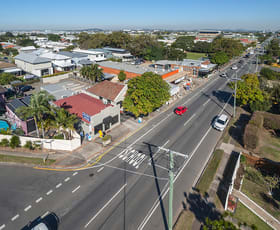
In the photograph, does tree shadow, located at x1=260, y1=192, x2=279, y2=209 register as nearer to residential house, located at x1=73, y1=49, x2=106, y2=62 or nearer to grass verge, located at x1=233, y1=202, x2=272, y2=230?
grass verge, located at x1=233, y1=202, x2=272, y2=230

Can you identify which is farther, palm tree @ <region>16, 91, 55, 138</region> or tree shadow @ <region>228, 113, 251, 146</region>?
tree shadow @ <region>228, 113, 251, 146</region>

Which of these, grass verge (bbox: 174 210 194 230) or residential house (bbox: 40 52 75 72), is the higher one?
residential house (bbox: 40 52 75 72)

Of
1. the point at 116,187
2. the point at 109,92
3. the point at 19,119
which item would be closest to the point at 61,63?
the point at 109,92

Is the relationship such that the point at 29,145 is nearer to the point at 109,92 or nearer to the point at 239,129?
the point at 109,92

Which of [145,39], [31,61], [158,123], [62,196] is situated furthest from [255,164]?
[145,39]

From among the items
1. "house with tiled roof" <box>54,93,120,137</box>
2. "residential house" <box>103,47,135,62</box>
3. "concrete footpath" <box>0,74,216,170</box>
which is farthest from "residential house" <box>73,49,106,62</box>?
"concrete footpath" <box>0,74,216,170</box>

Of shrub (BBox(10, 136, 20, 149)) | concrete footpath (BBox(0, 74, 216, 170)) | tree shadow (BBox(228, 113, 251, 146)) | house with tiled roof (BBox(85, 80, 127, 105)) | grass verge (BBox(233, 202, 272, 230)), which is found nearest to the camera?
grass verge (BBox(233, 202, 272, 230))

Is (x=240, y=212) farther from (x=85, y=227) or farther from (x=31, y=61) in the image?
(x=31, y=61)

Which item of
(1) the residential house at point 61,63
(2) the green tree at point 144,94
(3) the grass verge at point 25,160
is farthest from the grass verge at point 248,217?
(1) the residential house at point 61,63
